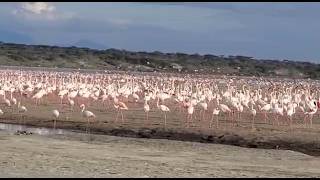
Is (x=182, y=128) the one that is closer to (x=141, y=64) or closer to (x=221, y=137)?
(x=221, y=137)

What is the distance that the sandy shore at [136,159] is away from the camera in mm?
14367

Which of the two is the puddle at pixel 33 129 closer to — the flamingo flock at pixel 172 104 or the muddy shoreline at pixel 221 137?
the muddy shoreline at pixel 221 137

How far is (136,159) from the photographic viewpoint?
17.2 m

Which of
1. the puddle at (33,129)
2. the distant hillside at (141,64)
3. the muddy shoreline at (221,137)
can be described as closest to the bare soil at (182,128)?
the muddy shoreline at (221,137)

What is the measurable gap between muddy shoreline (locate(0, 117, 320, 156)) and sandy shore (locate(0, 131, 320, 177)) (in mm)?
1038

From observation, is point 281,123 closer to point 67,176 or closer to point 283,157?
point 283,157

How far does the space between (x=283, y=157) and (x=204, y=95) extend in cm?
1721

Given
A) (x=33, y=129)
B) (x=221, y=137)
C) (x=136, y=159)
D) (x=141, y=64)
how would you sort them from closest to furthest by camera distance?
1. (x=136, y=159)
2. (x=221, y=137)
3. (x=33, y=129)
4. (x=141, y=64)

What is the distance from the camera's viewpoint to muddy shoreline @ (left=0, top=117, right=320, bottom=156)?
22109 mm

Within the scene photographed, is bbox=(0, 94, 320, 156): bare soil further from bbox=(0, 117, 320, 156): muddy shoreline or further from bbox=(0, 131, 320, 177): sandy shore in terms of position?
bbox=(0, 131, 320, 177): sandy shore

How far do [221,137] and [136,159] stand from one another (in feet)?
22.4

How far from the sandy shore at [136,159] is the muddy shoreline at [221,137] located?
104 centimetres

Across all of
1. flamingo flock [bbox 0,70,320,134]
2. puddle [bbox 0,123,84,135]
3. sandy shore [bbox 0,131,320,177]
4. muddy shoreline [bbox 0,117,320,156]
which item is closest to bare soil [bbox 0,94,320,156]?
muddy shoreline [bbox 0,117,320,156]

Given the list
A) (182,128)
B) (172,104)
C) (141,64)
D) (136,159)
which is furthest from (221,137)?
(141,64)
